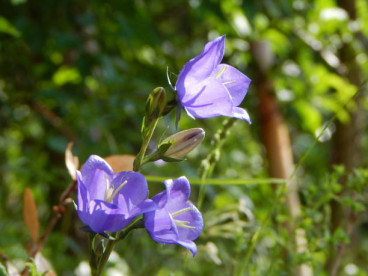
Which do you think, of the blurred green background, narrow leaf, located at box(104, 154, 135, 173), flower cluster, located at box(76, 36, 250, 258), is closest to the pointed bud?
flower cluster, located at box(76, 36, 250, 258)

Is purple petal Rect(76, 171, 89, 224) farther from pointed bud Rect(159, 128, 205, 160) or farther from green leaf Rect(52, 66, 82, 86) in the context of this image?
green leaf Rect(52, 66, 82, 86)

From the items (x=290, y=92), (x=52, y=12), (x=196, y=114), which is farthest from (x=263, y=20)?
(x=196, y=114)

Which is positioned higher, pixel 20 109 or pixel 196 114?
pixel 196 114

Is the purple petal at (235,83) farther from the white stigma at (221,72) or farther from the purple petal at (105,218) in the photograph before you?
the purple petal at (105,218)

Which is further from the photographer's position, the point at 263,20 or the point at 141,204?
the point at 263,20

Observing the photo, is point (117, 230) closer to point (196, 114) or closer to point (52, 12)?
point (196, 114)

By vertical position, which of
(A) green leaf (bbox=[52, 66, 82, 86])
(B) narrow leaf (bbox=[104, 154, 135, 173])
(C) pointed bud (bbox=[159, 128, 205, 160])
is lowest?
(A) green leaf (bbox=[52, 66, 82, 86])
